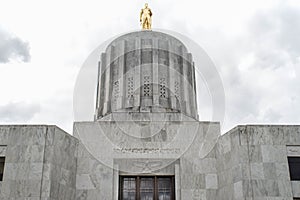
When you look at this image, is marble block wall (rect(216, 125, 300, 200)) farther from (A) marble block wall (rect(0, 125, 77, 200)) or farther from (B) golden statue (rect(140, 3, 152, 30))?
(B) golden statue (rect(140, 3, 152, 30))

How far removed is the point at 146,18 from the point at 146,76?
6.13 metres

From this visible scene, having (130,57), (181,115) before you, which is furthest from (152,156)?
(130,57)

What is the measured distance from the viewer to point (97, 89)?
24.0 metres

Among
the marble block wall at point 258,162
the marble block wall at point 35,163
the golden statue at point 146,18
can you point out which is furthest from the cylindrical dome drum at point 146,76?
the marble block wall at point 258,162

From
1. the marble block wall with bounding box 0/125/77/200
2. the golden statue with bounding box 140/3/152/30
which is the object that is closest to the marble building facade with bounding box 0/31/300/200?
the marble block wall with bounding box 0/125/77/200

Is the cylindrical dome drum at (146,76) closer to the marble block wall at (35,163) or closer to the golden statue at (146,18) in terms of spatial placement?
the golden statue at (146,18)

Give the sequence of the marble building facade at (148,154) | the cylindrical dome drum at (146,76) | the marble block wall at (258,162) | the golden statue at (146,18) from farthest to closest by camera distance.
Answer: the golden statue at (146,18)
the cylindrical dome drum at (146,76)
the marble building facade at (148,154)
the marble block wall at (258,162)

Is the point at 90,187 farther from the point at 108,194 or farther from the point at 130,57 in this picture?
the point at 130,57

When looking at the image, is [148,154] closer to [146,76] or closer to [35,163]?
[35,163]

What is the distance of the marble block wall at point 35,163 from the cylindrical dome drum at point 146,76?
6387 mm

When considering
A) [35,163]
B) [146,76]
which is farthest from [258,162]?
[146,76]

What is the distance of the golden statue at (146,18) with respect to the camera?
25.7 metres

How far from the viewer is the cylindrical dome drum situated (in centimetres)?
2138

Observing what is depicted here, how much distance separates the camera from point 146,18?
25.9 meters
